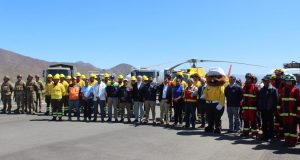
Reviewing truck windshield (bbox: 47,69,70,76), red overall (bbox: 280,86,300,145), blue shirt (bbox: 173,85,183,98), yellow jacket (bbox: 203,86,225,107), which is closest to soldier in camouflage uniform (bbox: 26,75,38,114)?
blue shirt (bbox: 173,85,183,98)

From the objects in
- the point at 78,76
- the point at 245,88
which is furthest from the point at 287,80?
the point at 78,76

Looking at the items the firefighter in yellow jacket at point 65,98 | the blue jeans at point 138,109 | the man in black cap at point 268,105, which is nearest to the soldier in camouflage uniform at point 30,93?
the firefighter in yellow jacket at point 65,98

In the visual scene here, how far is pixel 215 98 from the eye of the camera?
43.8ft

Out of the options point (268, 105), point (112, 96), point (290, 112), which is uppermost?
point (112, 96)

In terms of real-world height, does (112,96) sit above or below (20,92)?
below

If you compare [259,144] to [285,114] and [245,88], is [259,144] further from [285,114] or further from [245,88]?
[245,88]

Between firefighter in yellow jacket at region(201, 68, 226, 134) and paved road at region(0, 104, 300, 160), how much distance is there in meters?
0.58

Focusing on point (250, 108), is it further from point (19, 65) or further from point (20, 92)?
point (19, 65)

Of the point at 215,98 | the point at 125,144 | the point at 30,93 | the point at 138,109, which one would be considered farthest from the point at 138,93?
the point at 30,93

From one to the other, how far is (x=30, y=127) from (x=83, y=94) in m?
3.04

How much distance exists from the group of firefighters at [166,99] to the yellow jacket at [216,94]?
480mm

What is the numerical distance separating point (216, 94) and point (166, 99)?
227 centimetres

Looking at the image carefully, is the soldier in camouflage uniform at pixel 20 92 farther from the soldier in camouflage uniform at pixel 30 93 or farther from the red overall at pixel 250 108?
the red overall at pixel 250 108

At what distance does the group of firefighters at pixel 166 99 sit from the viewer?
36.8 feet
